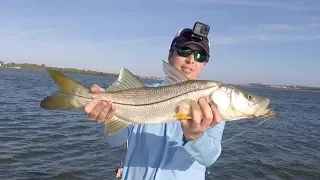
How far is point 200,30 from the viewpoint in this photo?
5012 mm

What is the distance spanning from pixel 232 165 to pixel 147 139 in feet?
34.6

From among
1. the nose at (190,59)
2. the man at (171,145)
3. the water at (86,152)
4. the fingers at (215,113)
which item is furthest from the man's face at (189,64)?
the water at (86,152)

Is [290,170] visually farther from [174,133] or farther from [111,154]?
[174,133]

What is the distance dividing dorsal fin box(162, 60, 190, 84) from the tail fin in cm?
102

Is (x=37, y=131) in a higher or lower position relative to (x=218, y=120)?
lower

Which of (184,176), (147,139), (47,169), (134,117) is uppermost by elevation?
(134,117)

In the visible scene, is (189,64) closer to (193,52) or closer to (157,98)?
(193,52)

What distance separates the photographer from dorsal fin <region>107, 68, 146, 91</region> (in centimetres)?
422

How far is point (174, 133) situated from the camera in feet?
14.7

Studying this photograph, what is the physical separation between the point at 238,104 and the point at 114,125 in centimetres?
157

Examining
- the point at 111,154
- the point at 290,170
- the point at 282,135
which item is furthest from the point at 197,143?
the point at 282,135

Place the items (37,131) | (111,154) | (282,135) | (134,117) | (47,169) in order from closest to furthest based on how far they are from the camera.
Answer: (134,117)
(47,169)
(111,154)
(37,131)
(282,135)

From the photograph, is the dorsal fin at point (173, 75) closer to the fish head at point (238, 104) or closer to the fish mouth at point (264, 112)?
the fish head at point (238, 104)

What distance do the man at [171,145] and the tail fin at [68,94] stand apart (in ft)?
0.34
